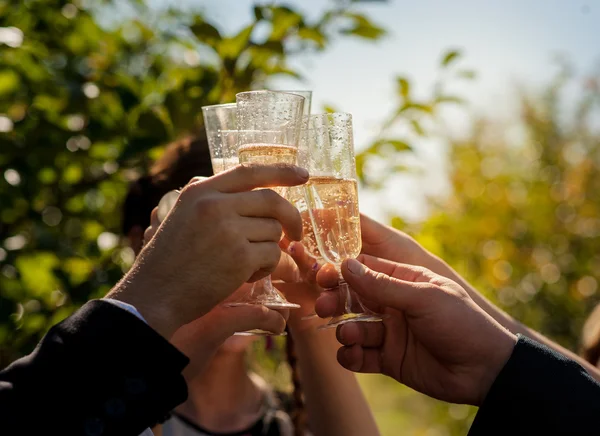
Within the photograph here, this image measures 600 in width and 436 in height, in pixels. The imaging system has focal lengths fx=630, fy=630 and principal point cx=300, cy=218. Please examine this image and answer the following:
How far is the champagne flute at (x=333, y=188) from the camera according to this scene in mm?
1890

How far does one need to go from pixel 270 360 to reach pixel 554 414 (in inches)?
110

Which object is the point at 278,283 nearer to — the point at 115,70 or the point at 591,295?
the point at 115,70

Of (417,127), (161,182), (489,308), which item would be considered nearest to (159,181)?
(161,182)

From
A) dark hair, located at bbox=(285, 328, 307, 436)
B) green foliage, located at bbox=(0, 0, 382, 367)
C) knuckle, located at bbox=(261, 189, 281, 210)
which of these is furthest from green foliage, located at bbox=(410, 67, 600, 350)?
knuckle, located at bbox=(261, 189, 281, 210)

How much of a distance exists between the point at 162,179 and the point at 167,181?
1.2 inches

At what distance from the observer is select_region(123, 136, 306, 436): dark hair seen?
125 inches

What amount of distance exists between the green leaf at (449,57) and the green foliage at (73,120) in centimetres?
33

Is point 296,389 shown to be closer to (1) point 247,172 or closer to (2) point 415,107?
(2) point 415,107

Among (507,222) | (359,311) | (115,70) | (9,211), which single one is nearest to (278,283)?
(359,311)

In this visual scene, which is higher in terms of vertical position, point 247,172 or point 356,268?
point 247,172

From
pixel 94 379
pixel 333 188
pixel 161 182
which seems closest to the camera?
pixel 94 379

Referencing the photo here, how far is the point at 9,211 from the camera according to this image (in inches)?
119

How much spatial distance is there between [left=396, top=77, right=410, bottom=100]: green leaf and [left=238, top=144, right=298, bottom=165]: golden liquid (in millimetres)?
1276

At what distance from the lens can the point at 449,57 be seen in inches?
114
